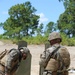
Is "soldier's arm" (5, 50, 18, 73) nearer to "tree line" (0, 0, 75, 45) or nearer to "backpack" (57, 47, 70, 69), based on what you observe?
"backpack" (57, 47, 70, 69)

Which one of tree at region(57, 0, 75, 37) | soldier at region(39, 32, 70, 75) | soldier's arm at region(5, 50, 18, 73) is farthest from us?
tree at region(57, 0, 75, 37)

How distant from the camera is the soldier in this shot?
786 centimetres

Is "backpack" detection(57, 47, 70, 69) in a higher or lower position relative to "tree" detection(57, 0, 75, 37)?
lower

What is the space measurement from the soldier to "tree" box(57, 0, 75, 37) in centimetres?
3583

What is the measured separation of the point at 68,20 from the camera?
146ft

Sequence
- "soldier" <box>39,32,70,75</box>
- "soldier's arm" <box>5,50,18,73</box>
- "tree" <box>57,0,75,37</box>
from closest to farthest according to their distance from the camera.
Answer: "soldier's arm" <box>5,50,18,73</box> → "soldier" <box>39,32,70,75</box> → "tree" <box>57,0,75,37</box>

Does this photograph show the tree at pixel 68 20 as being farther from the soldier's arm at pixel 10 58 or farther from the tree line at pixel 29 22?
the soldier's arm at pixel 10 58

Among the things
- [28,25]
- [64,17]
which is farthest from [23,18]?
[64,17]

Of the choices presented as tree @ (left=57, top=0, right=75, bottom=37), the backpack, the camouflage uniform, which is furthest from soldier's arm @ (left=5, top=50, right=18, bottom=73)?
tree @ (left=57, top=0, right=75, bottom=37)

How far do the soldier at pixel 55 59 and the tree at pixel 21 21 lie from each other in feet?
128

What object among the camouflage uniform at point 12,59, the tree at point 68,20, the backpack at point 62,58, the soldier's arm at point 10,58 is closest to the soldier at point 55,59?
the backpack at point 62,58

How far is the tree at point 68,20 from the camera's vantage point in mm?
44031

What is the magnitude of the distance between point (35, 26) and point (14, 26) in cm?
A: 344

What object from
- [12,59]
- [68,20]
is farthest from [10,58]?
[68,20]
